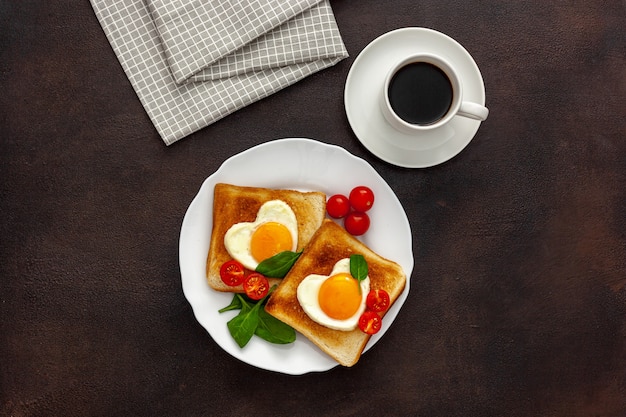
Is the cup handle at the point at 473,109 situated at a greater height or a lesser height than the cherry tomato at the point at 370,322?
greater

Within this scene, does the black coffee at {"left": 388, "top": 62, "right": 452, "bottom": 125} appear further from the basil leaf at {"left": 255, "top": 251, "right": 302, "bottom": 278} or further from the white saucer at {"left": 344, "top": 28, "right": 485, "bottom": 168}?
the basil leaf at {"left": 255, "top": 251, "right": 302, "bottom": 278}

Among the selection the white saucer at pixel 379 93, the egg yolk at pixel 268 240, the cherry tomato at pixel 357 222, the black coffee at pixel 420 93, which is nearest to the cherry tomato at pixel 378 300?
the cherry tomato at pixel 357 222

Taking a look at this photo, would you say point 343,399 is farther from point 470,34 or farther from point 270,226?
point 470,34

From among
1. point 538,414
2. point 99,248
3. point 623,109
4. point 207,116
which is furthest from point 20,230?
point 623,109

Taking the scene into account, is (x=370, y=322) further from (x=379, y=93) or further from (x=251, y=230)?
(x=379, y=93)

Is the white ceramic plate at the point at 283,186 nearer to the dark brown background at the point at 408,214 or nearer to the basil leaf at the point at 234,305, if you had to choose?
the basil leaf at the point at 234,305
